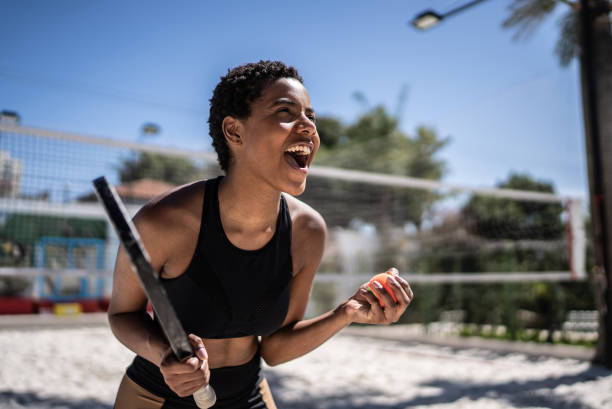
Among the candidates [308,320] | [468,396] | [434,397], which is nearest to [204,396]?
[308,320]

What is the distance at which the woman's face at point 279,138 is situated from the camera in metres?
1.54

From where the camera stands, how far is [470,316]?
439 inches

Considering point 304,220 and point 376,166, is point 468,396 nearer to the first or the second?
point 304,220

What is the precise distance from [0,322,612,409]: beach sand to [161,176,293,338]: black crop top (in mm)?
2997

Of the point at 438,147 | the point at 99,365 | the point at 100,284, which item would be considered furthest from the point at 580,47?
the point at 438,147

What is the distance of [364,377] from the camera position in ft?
18.1

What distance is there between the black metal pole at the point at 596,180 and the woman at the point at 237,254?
5.40 metres

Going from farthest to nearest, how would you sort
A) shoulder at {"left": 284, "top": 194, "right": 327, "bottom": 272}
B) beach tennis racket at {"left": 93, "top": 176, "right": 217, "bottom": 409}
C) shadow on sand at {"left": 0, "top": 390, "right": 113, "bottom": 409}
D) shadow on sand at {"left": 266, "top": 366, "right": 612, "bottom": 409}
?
shadow on sand at {"left": 266, "top": 366, "right": 612, "bottom": 409}, shadow on sand at {"left": 0, "top": 390, "right": 113, "bottom": 409}, shoulder at {"left": 284, "top": 194, "right": 327, "bottom": 272}, beach tennis racket at {"left": 93, "top": 176, "right": 217, "bottom": 409}

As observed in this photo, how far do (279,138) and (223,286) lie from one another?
20.9 inches

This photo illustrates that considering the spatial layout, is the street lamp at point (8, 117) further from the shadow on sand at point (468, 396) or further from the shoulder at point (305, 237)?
the shoulder at point (305, 237)

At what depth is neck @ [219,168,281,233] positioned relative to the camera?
1.67 metres

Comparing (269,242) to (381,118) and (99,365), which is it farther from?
(381,118)

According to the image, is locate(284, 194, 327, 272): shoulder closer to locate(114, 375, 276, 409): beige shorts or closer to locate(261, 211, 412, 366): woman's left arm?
locate(261, 211, 412, 366): woman's left arm

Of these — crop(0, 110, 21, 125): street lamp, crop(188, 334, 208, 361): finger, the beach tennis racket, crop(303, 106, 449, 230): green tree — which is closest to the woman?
crop(188, 334, 208, 361): finger
